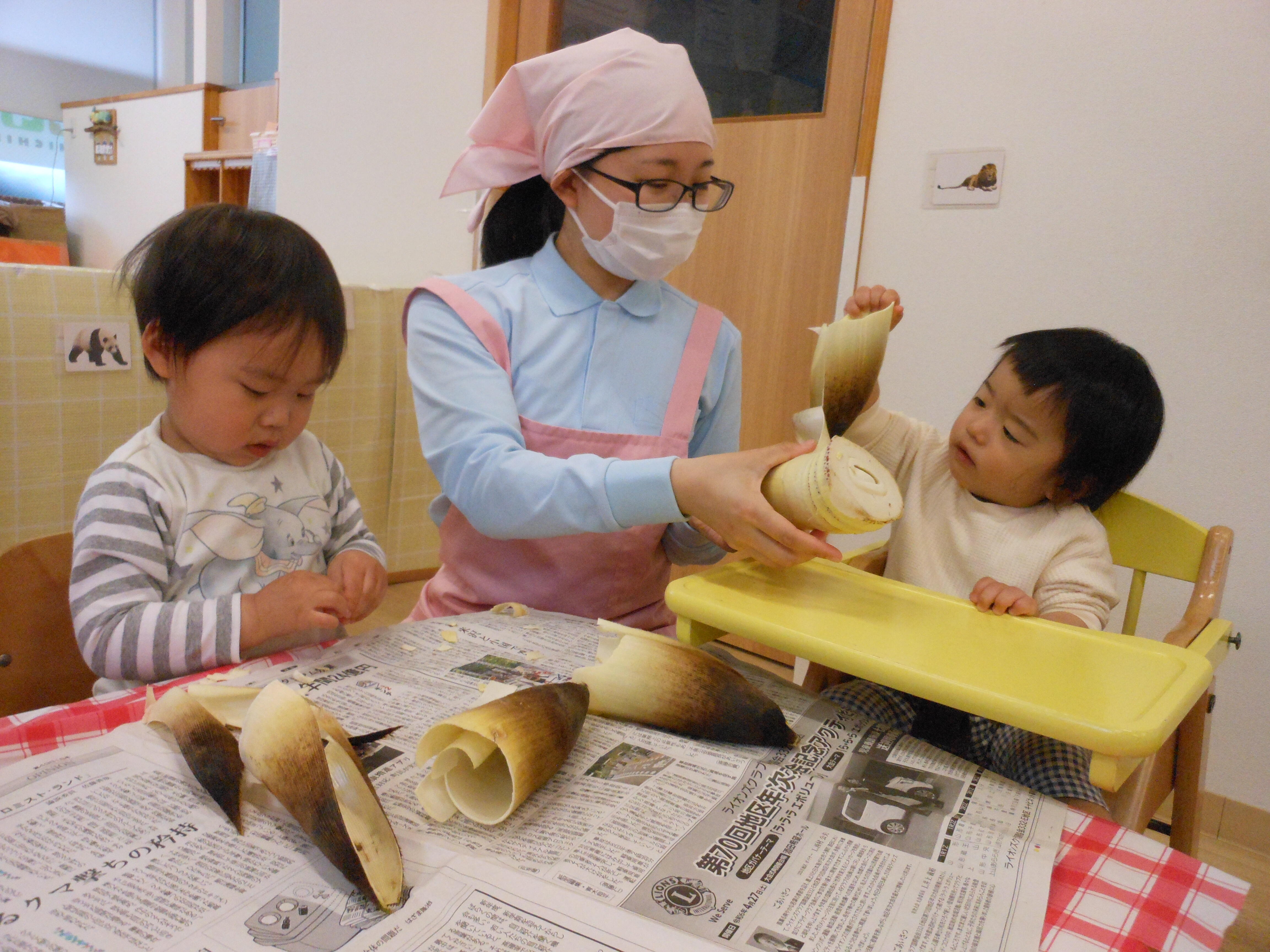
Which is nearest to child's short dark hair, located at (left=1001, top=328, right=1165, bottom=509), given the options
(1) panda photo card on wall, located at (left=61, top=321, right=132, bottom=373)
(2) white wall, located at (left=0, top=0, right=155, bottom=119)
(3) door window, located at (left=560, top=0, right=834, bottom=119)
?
(3) door window, located at (left=560, top=0, right=834, bottom=119)

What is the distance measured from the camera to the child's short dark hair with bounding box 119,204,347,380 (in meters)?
0.78

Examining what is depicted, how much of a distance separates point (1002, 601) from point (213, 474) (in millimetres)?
791

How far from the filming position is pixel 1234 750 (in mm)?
1679

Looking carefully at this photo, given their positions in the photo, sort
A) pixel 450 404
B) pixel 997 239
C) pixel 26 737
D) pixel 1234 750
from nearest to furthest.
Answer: pixel 26 737 → pixel 450 404 → pixel 1234 750 → pixel 997 239

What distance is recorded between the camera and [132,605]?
74 cm

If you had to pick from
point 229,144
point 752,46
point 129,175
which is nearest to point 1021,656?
point 752,46

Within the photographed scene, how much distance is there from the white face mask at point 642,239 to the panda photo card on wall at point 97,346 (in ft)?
4.11

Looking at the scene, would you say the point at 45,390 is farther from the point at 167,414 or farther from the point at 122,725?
the point at 122,725

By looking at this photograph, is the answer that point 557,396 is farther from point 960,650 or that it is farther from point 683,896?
point 683,896

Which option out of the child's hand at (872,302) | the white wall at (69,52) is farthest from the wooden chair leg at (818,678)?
the white wall at (69,52)

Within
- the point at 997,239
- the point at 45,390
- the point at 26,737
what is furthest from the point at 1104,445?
the point at 45,390

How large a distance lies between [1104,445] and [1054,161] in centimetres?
102

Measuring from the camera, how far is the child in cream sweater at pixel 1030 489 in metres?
0.97

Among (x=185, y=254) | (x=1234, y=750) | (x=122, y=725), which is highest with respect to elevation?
(x=185, y=254)
